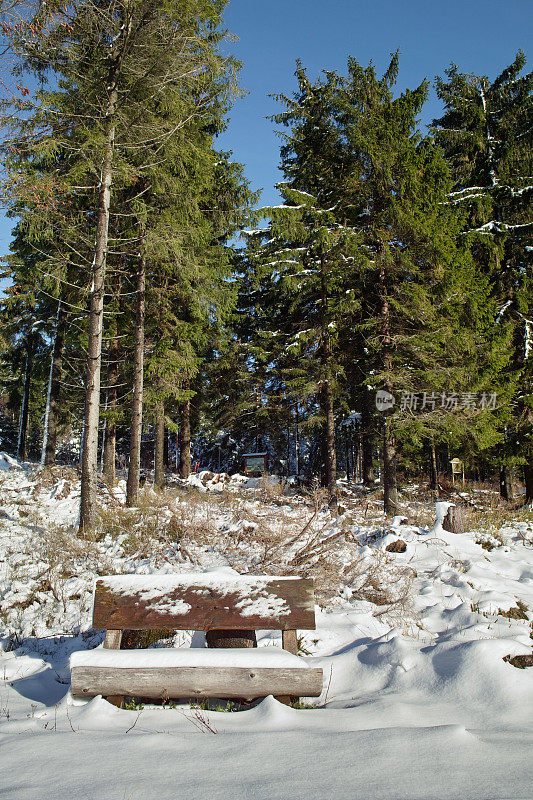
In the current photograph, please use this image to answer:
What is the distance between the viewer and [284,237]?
14.8 meters

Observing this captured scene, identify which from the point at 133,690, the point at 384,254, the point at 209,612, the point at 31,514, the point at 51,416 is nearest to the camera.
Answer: the point at 133,690

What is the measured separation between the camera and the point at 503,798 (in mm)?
2057

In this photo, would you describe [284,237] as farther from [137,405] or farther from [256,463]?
[256,463]

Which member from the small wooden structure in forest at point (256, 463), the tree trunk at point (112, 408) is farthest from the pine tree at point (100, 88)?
the small wooden structure in forest at point (256, 463)

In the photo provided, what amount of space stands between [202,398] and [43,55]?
1380cm

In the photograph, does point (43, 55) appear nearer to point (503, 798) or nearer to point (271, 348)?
point (271, 348)

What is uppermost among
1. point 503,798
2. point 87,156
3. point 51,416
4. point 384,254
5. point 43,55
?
point 43,55

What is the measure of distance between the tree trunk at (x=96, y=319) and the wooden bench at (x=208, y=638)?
5.51 meters

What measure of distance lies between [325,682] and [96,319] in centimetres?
832

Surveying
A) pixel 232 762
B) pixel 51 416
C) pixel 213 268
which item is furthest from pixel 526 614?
pixel 51 416

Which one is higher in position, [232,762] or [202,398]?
[202,398]

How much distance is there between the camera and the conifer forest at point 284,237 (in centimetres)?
995

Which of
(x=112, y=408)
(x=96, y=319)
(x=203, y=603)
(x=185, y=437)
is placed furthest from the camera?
(x=185, y=437)

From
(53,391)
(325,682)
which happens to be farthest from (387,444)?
(53,391)
